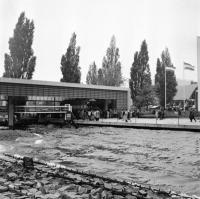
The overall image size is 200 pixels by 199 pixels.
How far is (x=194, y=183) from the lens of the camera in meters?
8.66

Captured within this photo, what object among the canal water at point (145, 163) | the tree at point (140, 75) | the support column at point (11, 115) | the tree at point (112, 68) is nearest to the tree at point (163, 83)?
the tree at point (140, 75)

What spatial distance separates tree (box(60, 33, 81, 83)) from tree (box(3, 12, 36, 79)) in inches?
260

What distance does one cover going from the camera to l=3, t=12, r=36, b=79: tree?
42.4m

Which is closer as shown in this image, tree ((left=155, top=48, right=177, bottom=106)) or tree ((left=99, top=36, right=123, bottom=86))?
tree ((left=155, top=48, right=177, bottom=106))

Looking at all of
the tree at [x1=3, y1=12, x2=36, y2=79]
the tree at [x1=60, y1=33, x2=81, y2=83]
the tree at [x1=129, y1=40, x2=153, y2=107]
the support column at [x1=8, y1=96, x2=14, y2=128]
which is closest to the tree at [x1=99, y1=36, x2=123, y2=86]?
the tree at [x1=129, y1=40, x2=153, y2=107]

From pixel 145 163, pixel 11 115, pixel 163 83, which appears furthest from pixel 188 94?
pixel 145 163

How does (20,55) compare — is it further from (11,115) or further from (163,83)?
(163,83)

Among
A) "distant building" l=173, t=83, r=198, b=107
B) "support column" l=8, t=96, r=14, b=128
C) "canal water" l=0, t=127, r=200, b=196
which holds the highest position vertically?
"distant building" l=173, t=83, r=198, b=107

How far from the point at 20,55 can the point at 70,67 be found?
9.11 metres

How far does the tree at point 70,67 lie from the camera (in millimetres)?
48844

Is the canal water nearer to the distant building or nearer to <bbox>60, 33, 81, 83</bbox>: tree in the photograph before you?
<bbox>60, 33, 81, 83</bbox>: tree

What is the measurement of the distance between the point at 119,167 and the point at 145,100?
1678 inches

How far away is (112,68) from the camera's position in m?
63.8

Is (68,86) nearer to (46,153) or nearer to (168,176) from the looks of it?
(46,153)
